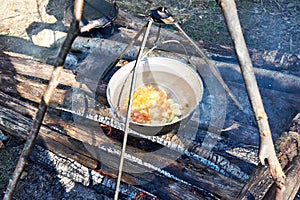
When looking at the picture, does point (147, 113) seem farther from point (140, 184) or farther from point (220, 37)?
point (220, 37)

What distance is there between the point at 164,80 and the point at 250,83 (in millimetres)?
1460

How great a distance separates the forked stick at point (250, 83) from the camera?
4.63 feet

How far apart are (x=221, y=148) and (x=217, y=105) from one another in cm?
40

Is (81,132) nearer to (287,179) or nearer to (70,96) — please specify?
(70,96)

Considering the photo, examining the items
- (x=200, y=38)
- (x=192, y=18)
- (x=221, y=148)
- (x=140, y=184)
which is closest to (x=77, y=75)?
(x=140, y=184)

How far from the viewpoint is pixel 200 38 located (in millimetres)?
4070

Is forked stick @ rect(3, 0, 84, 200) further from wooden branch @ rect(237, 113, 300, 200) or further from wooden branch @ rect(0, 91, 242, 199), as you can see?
wooden branch @ rect(237, 113, 300, 200)

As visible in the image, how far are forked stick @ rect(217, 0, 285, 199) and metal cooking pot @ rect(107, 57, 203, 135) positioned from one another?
A: 927 mm

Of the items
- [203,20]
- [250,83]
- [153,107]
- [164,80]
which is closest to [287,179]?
[250,83]

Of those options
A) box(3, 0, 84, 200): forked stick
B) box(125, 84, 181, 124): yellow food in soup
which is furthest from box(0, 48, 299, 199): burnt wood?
box(3, 0, 84, 200): forked stick

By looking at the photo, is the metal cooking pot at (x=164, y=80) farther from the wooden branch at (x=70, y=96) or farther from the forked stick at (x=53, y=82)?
the forked stick at (x=53, y=82)

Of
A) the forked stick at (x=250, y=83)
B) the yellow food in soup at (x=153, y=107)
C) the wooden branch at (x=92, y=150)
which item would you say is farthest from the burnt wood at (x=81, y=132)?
the forked stick at (x=250, y=83)

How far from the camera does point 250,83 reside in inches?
60.4

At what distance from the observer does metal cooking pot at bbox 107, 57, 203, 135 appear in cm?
267
